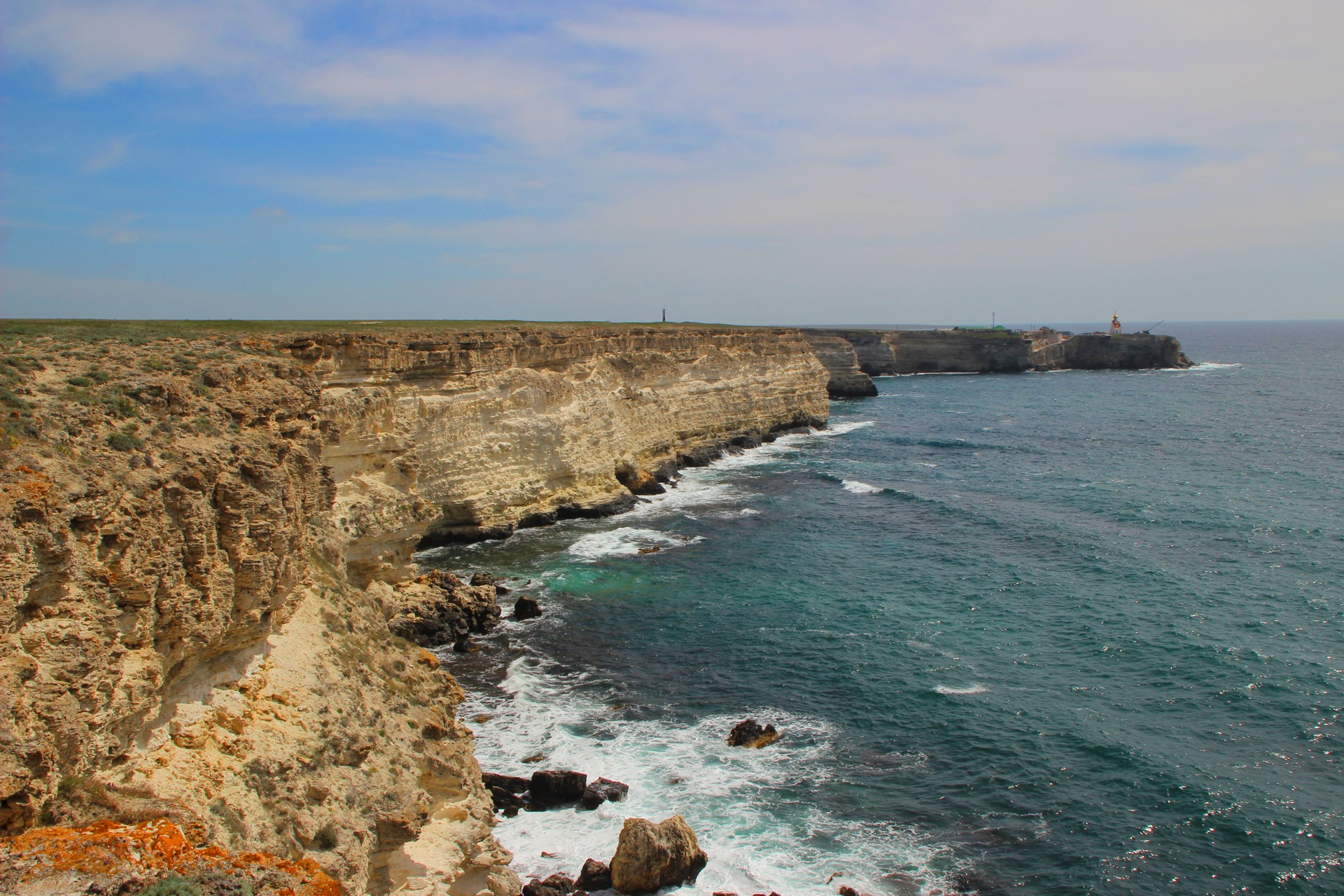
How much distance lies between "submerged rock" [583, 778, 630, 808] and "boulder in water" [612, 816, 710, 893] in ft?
7.38

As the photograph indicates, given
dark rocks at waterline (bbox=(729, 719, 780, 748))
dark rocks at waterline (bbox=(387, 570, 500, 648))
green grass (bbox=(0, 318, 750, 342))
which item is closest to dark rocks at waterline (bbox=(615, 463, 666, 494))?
green grass (bbox=(0, 318, 750, 342))

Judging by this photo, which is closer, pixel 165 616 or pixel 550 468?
pixel 165 616

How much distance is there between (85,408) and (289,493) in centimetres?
351

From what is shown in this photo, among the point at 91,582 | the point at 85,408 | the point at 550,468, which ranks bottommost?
the point at 550,468

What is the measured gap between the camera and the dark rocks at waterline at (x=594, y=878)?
16.1 meters

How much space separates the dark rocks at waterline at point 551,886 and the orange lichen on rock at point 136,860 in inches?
318

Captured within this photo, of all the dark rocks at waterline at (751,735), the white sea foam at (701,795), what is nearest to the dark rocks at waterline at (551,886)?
the white sea foam at (701,795)

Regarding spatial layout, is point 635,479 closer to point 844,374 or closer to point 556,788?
point 556,788

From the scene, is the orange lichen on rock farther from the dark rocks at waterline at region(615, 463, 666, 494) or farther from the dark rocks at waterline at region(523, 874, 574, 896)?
the dark rocks at waterline at region(615, 463, 666, 494)

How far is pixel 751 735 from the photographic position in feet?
68.6

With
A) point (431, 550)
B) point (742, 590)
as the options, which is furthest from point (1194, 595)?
point (431, 550)

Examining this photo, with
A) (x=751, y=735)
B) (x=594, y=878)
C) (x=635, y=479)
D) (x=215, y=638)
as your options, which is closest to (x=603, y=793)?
(x=594, y=878)

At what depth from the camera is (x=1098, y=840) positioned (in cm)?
1708

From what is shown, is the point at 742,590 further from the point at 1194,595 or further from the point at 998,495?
the point at 998,495
